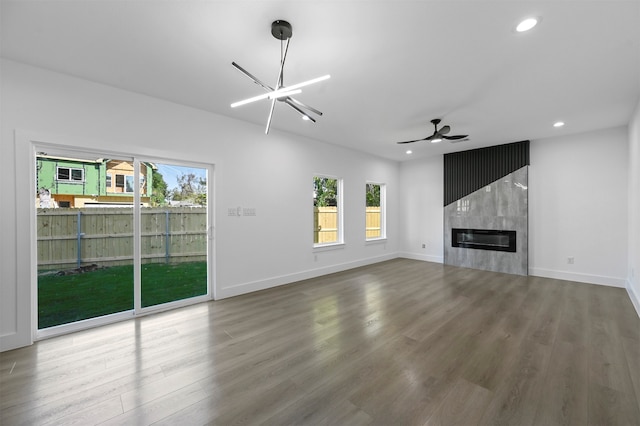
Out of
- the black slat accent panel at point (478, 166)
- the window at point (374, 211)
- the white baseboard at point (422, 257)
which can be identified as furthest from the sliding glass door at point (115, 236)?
the black slat accent panel at point (478, 166)

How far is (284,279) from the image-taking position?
16.1ft

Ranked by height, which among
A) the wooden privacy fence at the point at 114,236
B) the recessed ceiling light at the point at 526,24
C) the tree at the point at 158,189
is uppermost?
the recessed ceiling light at the point at 526,24

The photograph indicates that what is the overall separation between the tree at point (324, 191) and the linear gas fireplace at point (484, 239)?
3092 millimetres

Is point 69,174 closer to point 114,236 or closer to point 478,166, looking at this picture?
point 114,236

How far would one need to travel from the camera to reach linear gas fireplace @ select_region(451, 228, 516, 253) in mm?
5754

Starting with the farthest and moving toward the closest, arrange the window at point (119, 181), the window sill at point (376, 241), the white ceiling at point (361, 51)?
the window sill at point (376, 241), the window at point (119, 181), the white ceiling at point (361, 51)

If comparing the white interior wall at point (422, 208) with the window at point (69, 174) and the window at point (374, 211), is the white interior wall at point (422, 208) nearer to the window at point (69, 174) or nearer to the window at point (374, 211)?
the window at point (374, 211)

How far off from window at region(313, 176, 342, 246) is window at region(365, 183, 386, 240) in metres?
1.04

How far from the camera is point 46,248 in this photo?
2.95m

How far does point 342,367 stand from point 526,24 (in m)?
3.13

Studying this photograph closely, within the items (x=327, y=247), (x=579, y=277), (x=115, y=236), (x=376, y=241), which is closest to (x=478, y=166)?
(x=579, y=277)

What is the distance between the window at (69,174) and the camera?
301 cm

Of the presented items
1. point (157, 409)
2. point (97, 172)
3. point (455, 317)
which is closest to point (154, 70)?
point (97, 172)

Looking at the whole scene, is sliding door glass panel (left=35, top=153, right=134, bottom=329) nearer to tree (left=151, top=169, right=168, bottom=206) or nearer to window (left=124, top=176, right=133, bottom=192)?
window (left=124, top=176, right=133, bottom=192)
